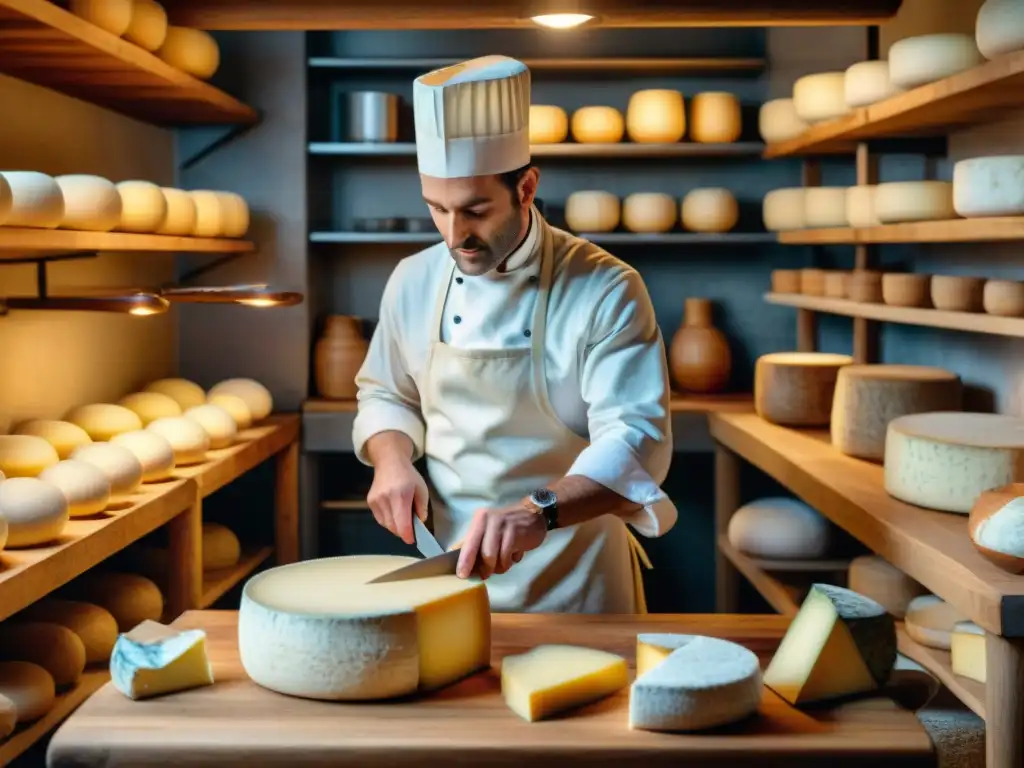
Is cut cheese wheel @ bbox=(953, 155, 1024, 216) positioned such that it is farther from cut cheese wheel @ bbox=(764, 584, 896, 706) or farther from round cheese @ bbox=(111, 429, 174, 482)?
round cheese @ bbox=(111, 429, 174, 482)

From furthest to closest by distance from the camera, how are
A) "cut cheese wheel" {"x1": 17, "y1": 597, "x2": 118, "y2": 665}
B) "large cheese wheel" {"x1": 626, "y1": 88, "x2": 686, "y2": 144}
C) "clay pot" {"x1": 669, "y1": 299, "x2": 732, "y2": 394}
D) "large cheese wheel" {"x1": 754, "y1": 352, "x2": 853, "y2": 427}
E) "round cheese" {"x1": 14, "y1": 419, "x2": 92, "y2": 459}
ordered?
"clay pot" {"x1": 669, "y1": 299, "x2": 732, "y2": 394}
"large cheese wheel" {"x1": 626, "y1": 88, "x2": 686, "y2": 144}
"large cheese wheel" {"x1": 754, "y1": 352, "x2": 853, "y2": 427}
"round cheese" {"x1": 14, "y1": 419, "x2": 92, "y2": 459}
"cut cheese wheel" {"x1": 17, "y1": 597, "x2": 118, "y2": 665}

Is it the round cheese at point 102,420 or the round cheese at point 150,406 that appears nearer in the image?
the round cheese at point 102,420

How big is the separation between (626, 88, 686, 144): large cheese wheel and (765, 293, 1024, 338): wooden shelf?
712 mm

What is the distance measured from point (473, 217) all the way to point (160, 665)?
0.88m

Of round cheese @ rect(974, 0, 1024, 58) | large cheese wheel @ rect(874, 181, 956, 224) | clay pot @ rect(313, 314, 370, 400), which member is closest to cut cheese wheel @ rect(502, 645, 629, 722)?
round cheese @ rect(974, 0, 1024, 58)

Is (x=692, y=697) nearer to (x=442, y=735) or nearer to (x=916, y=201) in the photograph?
(x=442, y=735)

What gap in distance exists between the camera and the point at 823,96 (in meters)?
3.49

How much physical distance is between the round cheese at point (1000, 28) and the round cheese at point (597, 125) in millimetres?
1857

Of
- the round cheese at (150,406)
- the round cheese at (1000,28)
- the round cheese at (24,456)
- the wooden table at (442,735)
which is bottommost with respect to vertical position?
the wooden table at (442,735)

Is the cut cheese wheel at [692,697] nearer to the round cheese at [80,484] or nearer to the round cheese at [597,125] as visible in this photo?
the round cheese at [80,484]

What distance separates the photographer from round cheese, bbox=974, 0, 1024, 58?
223 cm

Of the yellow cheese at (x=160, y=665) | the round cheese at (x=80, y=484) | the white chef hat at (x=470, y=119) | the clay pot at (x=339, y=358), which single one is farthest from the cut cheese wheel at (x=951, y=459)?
the clay pot at (x=339, y=358)

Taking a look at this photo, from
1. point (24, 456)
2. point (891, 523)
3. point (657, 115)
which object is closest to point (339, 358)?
point (657, 115)

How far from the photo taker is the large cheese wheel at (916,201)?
110 inches
